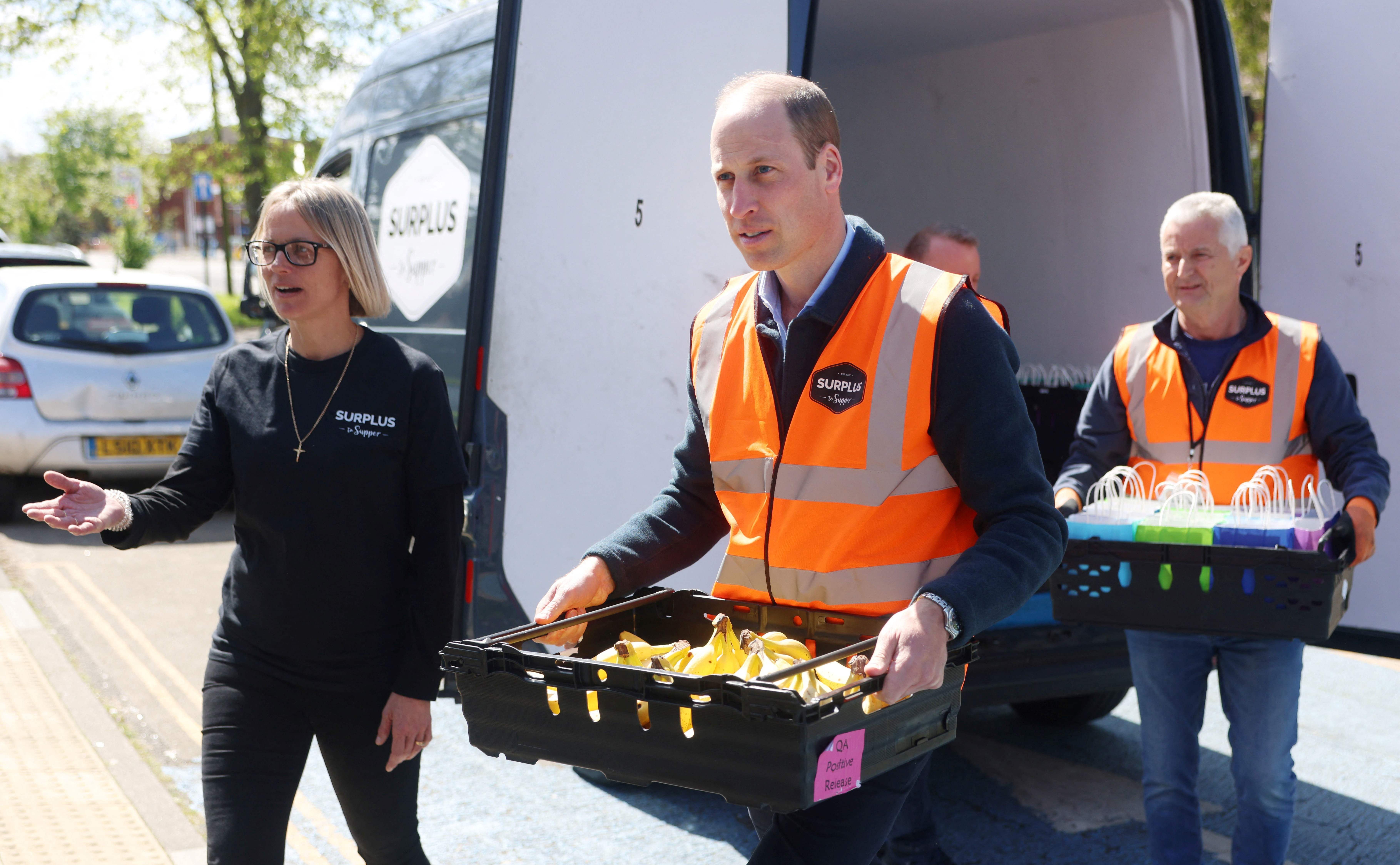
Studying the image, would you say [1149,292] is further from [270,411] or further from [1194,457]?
[270,411]

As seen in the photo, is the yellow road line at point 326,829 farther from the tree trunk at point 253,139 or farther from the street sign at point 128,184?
the street sign at point 128,184

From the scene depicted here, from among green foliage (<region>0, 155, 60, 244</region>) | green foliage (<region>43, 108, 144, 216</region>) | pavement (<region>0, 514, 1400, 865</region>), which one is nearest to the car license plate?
pavement (<region>0, 514, 1400, 865</region>)

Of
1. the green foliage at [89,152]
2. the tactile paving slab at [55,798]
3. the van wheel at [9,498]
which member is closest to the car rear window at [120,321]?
the van wheel at [9,498]

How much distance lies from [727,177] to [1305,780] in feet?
11.6

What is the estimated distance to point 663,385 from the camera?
11.5 feet

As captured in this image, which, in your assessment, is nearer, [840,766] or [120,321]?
[840,766]

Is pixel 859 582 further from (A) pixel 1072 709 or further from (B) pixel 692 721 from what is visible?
(A) pixel 1072 709

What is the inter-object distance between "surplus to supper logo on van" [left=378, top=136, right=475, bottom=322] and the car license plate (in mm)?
4431

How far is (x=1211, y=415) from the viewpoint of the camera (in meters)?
3.30

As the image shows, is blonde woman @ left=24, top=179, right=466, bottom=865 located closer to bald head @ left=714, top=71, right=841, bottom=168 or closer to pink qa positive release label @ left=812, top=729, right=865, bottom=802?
bald head @ left=714, top=71, right=841, bottom=168

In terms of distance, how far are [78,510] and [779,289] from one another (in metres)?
1.45

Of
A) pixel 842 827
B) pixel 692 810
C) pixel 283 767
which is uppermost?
pixel 842 827

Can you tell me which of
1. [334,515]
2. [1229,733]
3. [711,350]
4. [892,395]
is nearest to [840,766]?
[892,395]

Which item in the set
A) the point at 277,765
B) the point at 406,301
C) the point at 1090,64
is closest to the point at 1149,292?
the point at 1090,64
